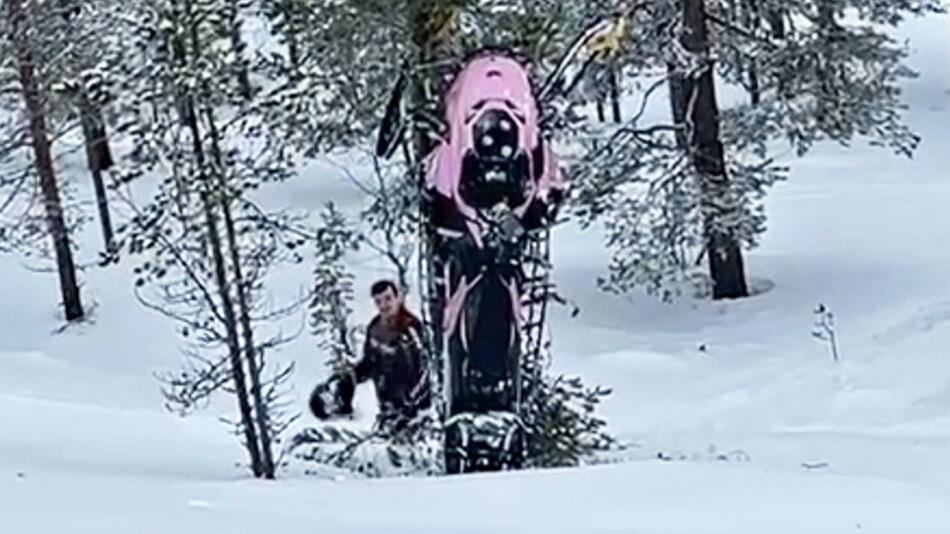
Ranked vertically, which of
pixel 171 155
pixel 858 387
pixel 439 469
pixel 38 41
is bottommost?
pixel 439 469

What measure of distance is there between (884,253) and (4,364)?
8915 mm

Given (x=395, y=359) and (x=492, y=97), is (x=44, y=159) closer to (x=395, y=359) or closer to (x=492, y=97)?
(x=395, y=359)

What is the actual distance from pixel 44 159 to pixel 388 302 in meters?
9.00

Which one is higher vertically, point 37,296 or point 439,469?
point 37,296

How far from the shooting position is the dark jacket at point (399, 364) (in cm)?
790

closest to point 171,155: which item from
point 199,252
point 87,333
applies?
point 199,252

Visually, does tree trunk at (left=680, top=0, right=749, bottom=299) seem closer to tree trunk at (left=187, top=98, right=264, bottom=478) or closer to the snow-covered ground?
the snow-covered ground

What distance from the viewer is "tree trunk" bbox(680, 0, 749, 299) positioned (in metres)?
13.9

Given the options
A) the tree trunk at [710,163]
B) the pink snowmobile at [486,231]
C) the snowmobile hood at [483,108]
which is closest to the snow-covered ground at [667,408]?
the tree trunk at [710,163]

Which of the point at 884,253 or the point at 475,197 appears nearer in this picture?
the point at 475,197

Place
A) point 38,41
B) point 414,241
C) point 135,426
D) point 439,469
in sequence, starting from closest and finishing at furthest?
1. point 439,469
2. point 135,426
3. point 414,241
4. point 38,41

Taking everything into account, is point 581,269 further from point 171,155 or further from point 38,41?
point 171,155

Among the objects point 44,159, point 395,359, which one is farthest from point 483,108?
point 44,159

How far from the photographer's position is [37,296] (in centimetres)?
1780
